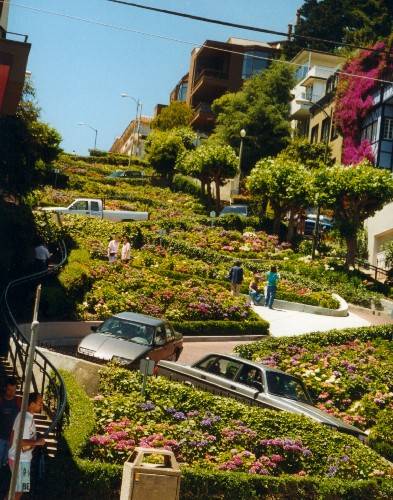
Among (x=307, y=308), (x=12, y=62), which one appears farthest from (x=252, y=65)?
(x=12, y=62)

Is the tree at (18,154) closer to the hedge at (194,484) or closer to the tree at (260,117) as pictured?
the hedge at (194,484)

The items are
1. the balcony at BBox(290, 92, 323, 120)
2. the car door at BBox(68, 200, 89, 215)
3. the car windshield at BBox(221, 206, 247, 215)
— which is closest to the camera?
the car door at BBox(68, 200, 89, 215)

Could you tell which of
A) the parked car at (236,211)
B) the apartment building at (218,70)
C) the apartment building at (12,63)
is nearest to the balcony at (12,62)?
the apartment building at (12,63)

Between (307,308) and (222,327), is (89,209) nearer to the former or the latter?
(307,308)

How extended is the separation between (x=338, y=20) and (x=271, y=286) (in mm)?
62707

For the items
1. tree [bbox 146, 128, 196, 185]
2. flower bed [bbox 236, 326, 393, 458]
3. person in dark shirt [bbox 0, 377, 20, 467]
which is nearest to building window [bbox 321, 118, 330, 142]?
tree [bbox 146, 128, 196, 185]

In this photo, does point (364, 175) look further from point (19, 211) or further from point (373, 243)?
Answer: point (19, 211)

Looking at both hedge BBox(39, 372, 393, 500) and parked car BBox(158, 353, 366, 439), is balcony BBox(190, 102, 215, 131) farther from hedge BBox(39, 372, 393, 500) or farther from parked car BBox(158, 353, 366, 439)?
hedge BBox(39, 372, 393, 500)

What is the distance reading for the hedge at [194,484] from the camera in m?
11.3

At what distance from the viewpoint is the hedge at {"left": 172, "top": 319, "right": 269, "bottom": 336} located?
26.4 m

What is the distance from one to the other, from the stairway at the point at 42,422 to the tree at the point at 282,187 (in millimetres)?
33517

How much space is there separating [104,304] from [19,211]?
207 inches

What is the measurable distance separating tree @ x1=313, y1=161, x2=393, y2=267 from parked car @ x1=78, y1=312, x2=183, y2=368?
22.7m

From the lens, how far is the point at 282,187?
50.1m
